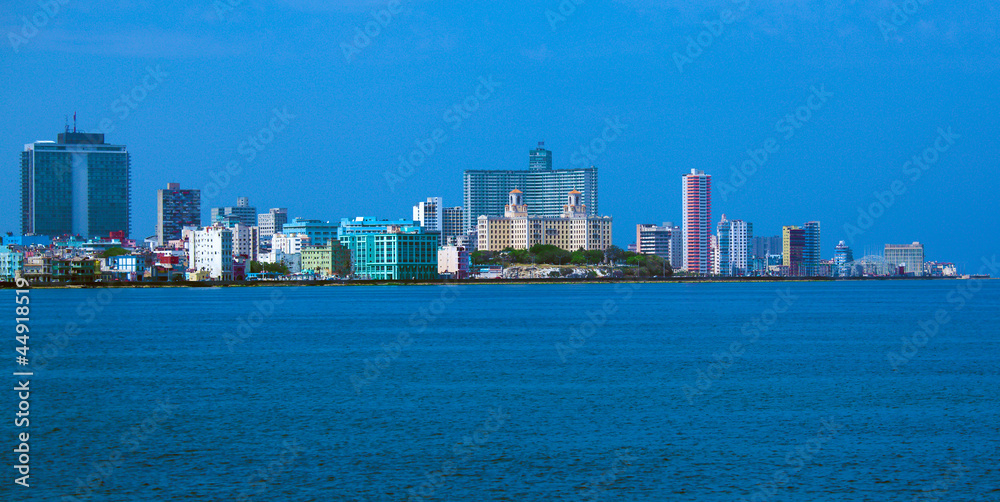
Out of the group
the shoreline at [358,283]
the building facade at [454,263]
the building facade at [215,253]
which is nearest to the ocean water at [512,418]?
the shoreline at [358,283]

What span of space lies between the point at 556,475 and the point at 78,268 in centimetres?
13169

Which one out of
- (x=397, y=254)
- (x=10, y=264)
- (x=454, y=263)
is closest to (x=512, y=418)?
(x=10, y=264)

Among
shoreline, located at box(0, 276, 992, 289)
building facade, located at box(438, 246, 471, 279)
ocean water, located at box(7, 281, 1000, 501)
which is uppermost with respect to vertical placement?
building facade, located at box(438, 246, 471, 279)

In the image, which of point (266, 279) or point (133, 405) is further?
point (266, 279)

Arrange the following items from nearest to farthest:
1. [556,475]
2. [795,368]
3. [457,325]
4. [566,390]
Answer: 1. [556,475]
2. [566,390]
3. [795,368]
4. [457,325]

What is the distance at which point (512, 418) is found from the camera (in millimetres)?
23875

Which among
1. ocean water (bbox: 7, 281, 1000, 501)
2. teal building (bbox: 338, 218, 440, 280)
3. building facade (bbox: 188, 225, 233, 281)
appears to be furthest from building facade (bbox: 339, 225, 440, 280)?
ocean water (bbox: 7, 281, 1000, 501)

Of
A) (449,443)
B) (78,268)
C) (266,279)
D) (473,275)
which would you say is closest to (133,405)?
(449,443)

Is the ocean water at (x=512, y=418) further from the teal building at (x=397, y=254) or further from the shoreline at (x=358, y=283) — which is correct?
the teal building at (x=397, y=254)

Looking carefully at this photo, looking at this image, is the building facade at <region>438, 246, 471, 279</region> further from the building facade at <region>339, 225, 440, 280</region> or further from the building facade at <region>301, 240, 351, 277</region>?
the building facade at <region>301, 240, 351, 277</region>

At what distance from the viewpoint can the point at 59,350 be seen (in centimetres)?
4178

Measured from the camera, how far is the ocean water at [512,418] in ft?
58.3

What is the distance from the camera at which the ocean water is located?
700 inches

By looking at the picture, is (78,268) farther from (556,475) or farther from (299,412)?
(556,475)
